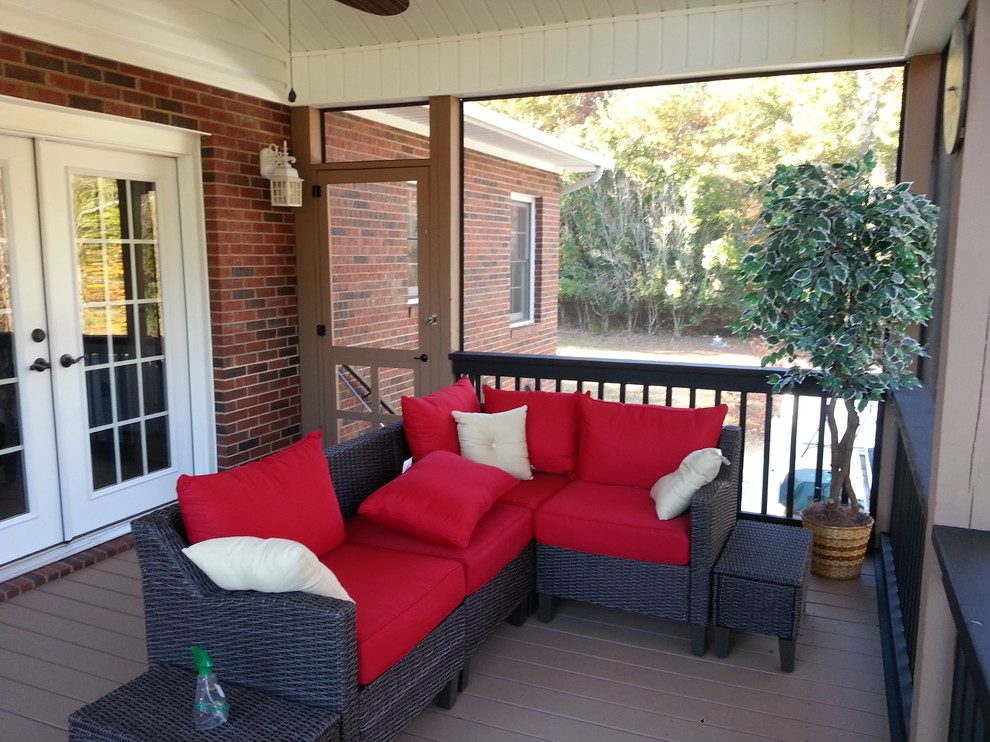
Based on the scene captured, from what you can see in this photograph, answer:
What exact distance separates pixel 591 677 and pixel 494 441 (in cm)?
114

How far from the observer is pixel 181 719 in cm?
198

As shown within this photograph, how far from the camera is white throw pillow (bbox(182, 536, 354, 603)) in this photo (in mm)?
2111

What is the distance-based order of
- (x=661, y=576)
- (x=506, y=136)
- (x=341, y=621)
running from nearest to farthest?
(x=341, y=621) < (x=661, y=576) < (x=506, y=136)

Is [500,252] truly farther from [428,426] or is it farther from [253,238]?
[428,426]

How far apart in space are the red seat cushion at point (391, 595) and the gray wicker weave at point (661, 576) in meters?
0.67

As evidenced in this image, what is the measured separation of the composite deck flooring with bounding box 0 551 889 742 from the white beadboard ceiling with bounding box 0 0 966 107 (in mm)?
2465

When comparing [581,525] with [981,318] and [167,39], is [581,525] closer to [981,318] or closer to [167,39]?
[981,318]

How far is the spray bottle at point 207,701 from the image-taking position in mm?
1938

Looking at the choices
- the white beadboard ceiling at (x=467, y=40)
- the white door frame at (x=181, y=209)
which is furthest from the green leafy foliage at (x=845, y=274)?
the white door frame at (x=181, y=209)

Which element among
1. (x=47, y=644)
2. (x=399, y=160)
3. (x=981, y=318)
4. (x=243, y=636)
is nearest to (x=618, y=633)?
(x=243, y=636)

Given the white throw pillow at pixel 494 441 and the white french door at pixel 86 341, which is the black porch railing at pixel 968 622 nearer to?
the white throw pillow at pixel 494 441

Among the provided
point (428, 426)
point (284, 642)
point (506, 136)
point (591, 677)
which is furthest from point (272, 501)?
→ point (506, 136)

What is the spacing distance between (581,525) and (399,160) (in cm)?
271

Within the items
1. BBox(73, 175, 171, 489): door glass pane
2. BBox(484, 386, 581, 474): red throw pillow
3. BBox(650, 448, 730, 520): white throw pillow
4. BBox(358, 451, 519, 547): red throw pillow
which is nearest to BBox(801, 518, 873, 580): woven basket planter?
BBox(650, 448, 730, 520): white throw pillow
